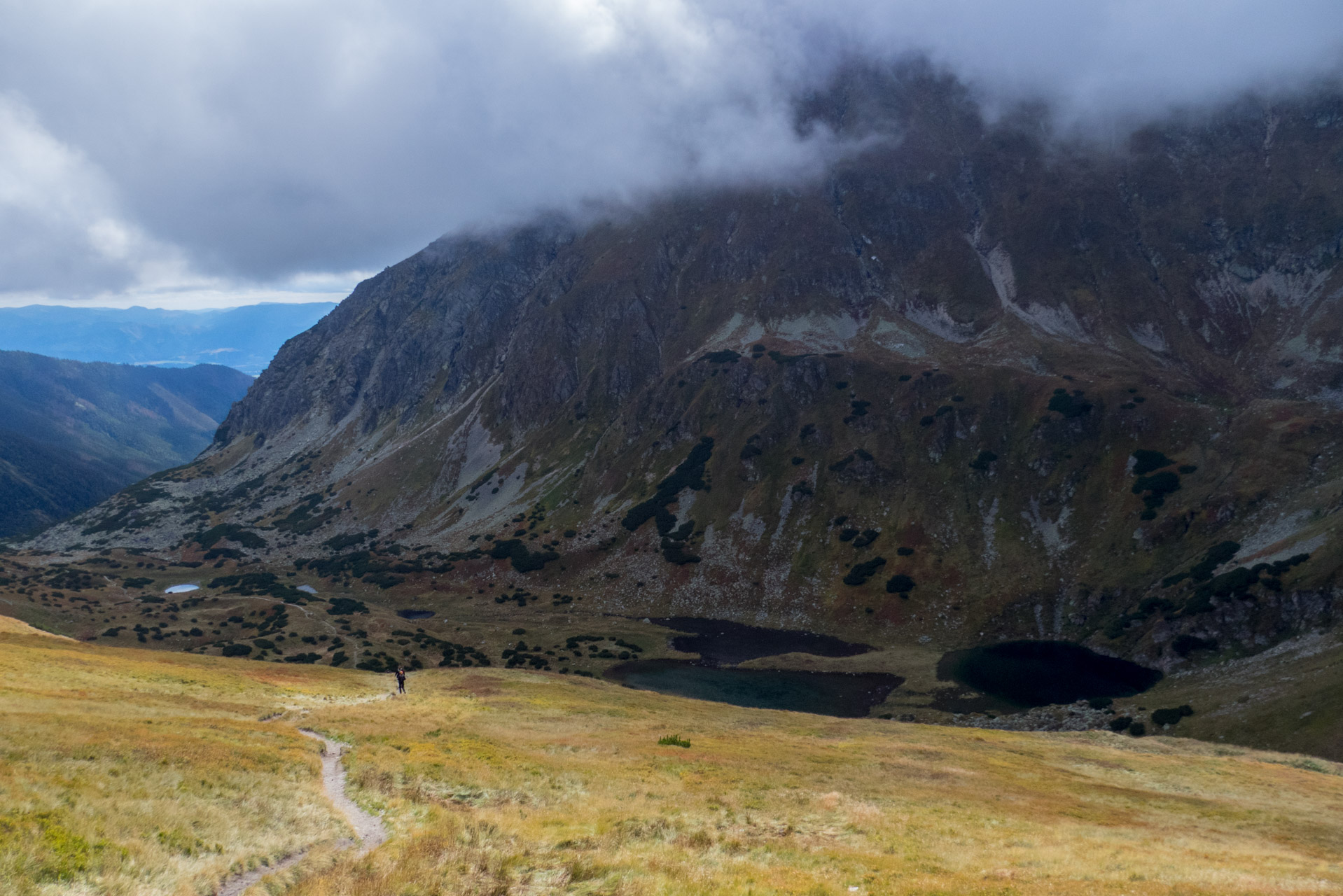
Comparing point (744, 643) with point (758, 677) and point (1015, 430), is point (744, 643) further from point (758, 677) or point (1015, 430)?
point (1015, 430)

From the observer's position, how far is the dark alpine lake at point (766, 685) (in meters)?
80.2

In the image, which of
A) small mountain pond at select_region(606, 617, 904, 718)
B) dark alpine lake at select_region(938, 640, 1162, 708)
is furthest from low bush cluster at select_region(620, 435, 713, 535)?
dark alpine lake at select_region(938, 640, 1162, 708)

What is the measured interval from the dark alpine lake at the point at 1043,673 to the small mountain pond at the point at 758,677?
1030cm

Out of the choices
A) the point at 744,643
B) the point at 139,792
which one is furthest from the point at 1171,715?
the point at 139,792

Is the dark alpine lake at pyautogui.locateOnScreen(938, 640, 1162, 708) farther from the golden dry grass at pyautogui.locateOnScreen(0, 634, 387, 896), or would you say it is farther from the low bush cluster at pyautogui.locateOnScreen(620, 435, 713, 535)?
the golden dry grass at pyautogui.locateOnScreen(0, 634, 387, 896)

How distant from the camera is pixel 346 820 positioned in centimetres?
2072

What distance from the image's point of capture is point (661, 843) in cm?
2042

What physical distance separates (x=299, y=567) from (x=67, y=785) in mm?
173979

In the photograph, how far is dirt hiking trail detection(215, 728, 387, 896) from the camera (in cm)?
1566

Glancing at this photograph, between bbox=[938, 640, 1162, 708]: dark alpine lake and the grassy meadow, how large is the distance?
30.5 metres

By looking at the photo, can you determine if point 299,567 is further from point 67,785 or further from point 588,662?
point 67,785

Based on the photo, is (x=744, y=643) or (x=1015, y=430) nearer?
(x=744, y=643)

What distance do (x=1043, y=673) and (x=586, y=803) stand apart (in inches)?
3175

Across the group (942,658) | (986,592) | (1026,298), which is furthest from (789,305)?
(942,658)
